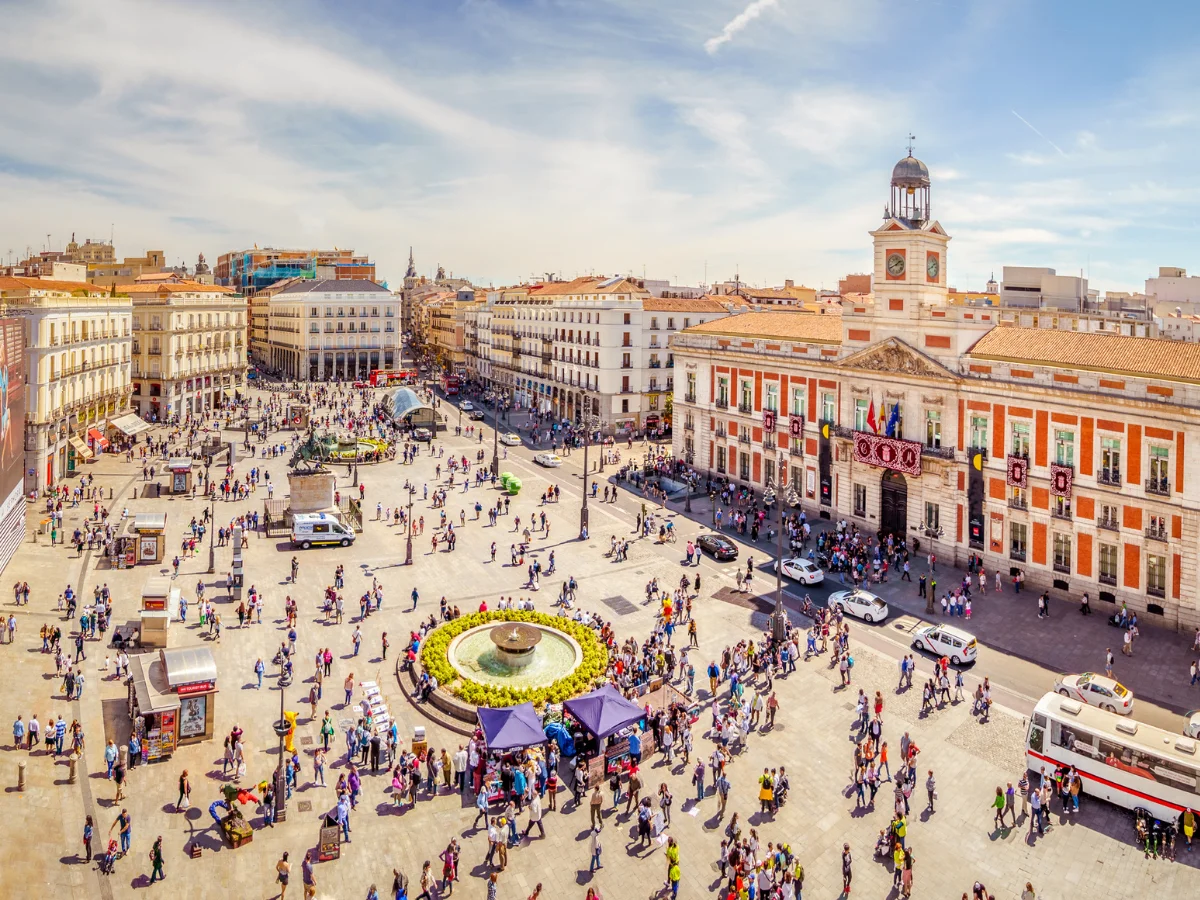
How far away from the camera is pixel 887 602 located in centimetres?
3859

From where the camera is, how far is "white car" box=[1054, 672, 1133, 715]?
27359 mm

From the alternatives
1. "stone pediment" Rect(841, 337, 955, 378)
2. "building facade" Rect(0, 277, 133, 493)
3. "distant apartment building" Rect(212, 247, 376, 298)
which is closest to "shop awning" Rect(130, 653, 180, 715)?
"building facade" Rect(0, 277, 133, 493)

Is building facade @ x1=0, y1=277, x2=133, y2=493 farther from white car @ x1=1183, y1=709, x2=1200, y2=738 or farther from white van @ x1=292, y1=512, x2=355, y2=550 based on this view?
white car @ x1=1183, y1=709, x2=1200, y2=738

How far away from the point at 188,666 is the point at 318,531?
19247 mm

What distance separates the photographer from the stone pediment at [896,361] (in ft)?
144

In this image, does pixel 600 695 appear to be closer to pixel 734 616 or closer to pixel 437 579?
pixel 734 616

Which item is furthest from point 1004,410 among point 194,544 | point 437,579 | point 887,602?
point 194,544

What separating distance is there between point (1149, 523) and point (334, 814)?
110 feet

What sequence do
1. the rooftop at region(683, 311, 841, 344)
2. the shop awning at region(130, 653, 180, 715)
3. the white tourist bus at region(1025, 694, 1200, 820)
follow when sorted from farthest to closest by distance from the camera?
the rooftop at region(683, 311, 841, 344) → the shop awning at region(130, 653, 180, 715) → the white tourist bus at region(1025, 694, 1200, 820)

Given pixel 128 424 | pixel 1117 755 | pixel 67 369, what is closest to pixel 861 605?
pixel 1117 755

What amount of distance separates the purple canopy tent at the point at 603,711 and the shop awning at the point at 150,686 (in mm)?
11789

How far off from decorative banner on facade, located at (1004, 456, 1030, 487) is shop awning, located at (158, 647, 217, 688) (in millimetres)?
34990

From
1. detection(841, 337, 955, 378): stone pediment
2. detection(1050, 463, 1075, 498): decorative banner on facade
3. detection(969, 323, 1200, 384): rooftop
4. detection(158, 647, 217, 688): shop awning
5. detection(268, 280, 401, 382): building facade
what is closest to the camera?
detection(158, 647, 217, 688): shop awning

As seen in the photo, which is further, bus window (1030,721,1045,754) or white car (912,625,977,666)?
white car (912,625,977,666)
